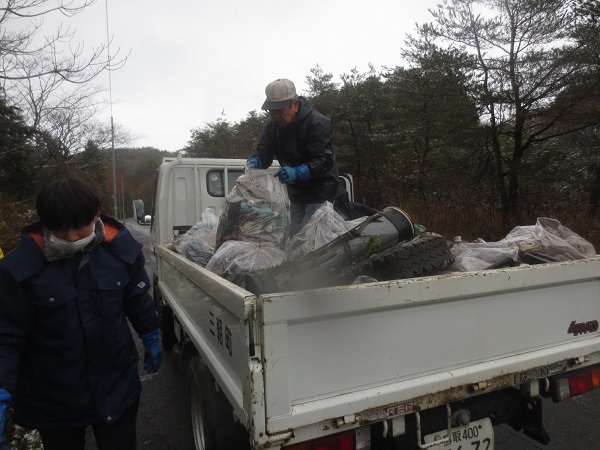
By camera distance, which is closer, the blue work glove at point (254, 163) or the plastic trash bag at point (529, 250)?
the plastic trash bag at point (529, 250)

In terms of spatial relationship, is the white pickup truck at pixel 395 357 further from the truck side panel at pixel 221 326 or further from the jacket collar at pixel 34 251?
the jacket collar at pixel 34 251

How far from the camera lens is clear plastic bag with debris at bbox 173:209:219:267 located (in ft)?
10.0

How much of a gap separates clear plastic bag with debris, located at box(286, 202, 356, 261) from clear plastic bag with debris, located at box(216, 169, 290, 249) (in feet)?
0.67

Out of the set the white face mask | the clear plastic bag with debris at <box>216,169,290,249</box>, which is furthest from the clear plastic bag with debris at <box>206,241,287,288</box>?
the white face mask

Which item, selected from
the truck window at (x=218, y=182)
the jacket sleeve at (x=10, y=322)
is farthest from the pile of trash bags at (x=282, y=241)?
the truck window at (x=218, y=182)

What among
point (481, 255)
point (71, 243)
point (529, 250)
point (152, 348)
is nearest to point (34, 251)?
point (71, 243)

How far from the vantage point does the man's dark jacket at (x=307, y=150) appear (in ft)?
10.7

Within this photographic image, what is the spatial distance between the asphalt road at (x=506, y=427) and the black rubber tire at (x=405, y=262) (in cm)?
162

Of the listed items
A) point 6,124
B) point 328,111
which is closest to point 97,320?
point 328,111

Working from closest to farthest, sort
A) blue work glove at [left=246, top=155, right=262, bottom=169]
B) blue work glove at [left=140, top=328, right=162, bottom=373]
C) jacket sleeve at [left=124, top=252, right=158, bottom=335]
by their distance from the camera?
jacket sleeve at [left=124, top=252, right=158, bottom=335], blue work glove at [left=140, top=328, right=162, bottom=373], blue work glove at [left=246, top=155, right=262, bottom=169]

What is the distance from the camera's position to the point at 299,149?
3395 mm

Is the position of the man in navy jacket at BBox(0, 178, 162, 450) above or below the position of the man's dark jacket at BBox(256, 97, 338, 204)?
below

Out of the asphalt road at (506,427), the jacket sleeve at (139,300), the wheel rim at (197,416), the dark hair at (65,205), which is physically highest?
the dark hair at (65,205)

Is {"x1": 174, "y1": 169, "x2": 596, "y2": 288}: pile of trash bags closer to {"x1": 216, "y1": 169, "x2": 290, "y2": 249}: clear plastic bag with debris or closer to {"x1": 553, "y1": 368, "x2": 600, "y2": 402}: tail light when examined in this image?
{"x1": 216, "y1": 169, "x2": 290, "y2": 249}: clear plastic bag with debris
